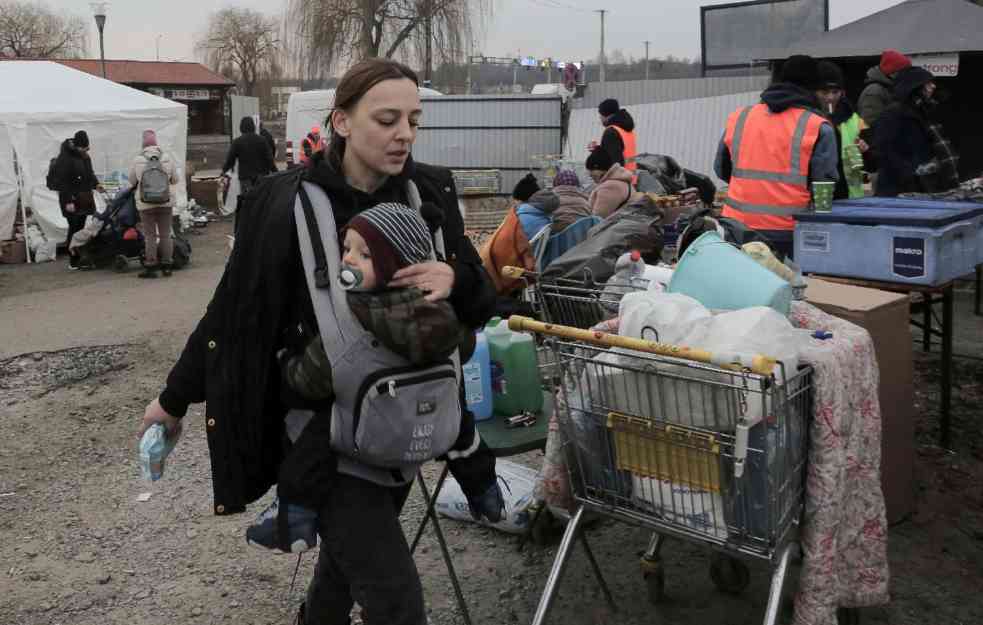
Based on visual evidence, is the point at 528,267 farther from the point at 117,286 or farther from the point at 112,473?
the point at 117,286

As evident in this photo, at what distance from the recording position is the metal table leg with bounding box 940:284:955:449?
448 centimetres

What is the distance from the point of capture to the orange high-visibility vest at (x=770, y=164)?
534 cm

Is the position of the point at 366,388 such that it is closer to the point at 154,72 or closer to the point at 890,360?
the point at 890,360

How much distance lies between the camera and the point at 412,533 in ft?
14.1

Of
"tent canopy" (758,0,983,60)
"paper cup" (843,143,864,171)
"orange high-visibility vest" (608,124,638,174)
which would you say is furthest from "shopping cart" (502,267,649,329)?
"tent canopy" (758,0,983,60)

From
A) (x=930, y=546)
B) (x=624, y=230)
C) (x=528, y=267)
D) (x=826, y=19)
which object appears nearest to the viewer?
(x=930, y=546)

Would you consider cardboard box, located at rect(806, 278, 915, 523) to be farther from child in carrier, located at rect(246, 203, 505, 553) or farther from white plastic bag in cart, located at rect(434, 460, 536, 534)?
child in carrier, located at rect(246, 203, 505, 553)

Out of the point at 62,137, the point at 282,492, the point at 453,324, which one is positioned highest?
the point at 62,137

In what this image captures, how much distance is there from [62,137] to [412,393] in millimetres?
14509

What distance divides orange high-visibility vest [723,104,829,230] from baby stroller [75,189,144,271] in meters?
8.75

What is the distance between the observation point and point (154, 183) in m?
11.1

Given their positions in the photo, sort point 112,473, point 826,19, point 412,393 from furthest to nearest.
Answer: point 826,19
point 112,473
point 412,393

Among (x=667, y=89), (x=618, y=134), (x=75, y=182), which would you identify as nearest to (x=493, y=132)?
(x=618, y=134)

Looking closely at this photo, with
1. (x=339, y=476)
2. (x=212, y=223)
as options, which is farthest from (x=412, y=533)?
(x=212, y=223)
